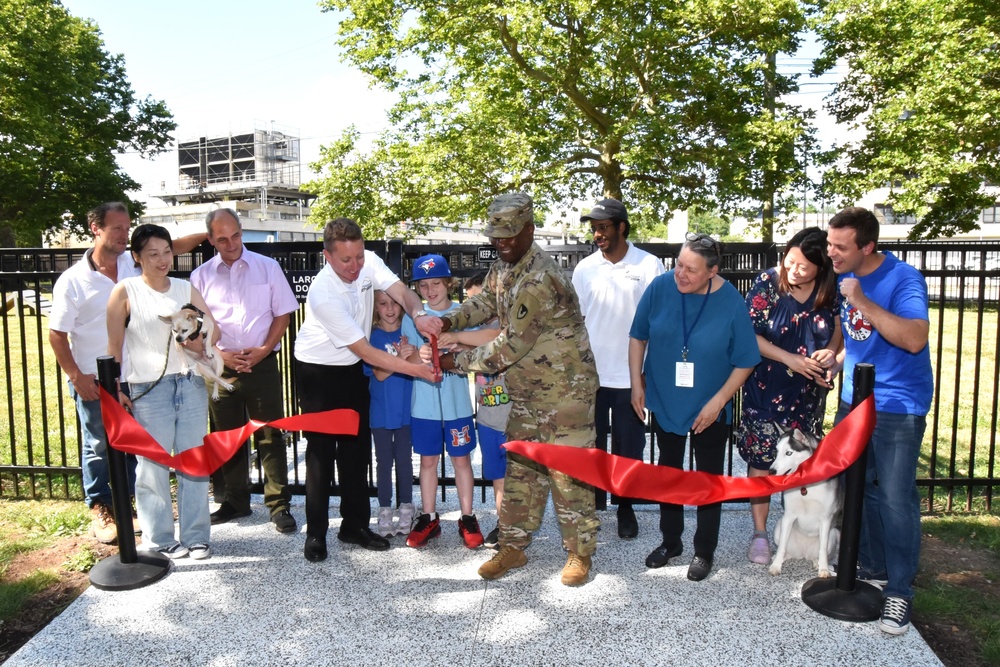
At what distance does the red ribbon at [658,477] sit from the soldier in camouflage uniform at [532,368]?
19 cm

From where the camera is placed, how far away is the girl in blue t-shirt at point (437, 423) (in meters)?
4.40

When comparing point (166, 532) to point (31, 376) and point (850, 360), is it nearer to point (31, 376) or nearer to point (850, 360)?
point (850, 360)

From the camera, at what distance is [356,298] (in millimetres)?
4207

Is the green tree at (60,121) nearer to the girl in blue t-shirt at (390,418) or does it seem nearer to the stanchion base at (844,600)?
the girl in blue t-shirt at (390,418)

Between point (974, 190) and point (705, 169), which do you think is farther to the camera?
point (974, 190)

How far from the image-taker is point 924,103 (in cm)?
1836

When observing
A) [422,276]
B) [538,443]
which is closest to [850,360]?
[538,443]

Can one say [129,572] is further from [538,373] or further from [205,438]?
[538,373]

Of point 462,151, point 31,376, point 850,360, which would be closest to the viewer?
point 850,360

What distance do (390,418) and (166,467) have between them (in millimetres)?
1280

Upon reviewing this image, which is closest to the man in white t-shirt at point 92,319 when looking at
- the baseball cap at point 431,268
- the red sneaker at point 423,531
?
the baseball cap at point 431,268

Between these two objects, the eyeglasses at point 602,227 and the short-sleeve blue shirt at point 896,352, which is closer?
the short-sleeve blue shirt at point 896,352

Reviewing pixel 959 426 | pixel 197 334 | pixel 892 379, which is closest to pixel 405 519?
pixel 197 334

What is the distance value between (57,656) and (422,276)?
102 inches
